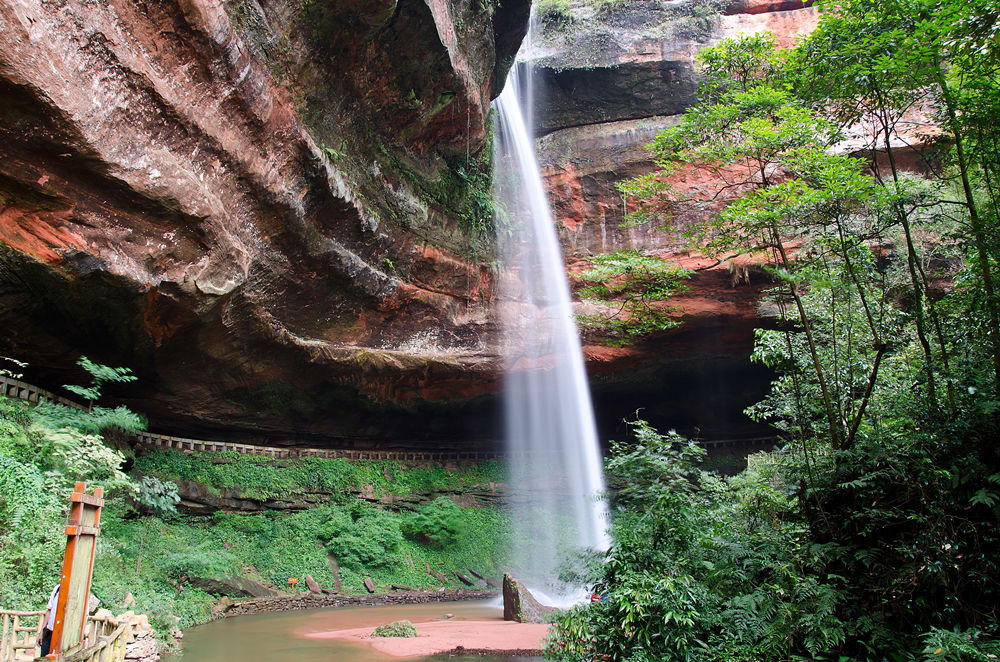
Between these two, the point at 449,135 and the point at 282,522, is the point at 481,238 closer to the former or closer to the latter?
the point at 449,135

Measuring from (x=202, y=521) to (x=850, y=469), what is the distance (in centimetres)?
1408

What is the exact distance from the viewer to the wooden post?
12.7 feet

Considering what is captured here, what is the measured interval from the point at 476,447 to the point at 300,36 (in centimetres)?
1449

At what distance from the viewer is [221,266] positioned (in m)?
10.6

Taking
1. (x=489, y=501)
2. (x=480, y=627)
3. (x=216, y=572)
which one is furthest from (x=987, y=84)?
(x=489, y=501)

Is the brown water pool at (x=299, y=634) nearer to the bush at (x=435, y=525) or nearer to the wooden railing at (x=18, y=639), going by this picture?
the wooden railing at (x=18, y=639)

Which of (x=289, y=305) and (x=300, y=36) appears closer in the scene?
(x=300, y=36)

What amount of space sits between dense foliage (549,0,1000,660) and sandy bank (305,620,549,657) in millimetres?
2703

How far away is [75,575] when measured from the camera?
3.94 meters

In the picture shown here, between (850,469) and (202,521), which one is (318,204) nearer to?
(202,521)

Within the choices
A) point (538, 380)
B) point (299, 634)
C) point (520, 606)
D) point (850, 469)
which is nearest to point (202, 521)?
point (299, 634)

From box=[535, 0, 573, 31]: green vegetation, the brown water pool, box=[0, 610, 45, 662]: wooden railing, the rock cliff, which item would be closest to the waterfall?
the rock cliff

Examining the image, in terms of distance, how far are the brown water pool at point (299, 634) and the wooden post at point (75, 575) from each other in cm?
486

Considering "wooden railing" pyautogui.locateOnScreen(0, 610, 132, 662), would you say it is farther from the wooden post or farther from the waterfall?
the waterfall
